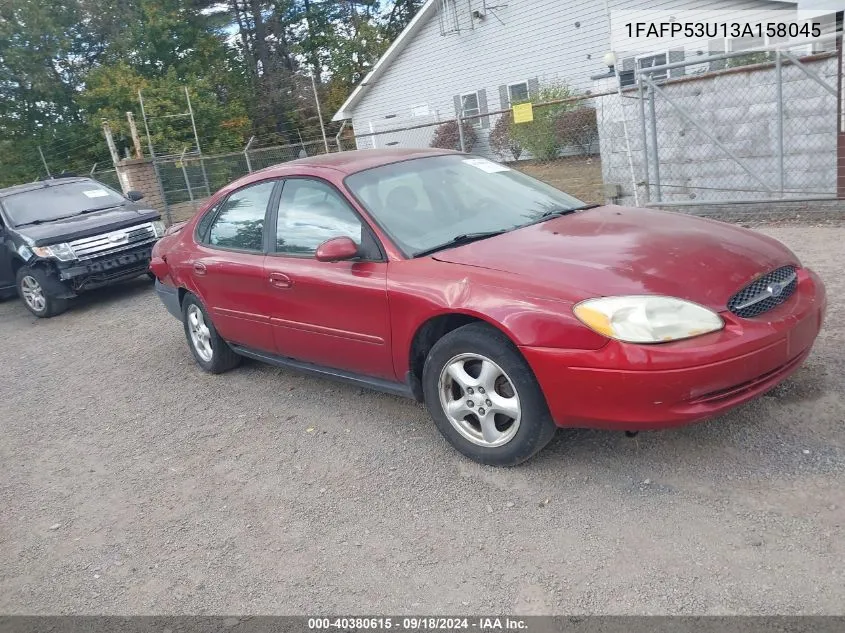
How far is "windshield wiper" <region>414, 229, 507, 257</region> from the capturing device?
387 centimetres

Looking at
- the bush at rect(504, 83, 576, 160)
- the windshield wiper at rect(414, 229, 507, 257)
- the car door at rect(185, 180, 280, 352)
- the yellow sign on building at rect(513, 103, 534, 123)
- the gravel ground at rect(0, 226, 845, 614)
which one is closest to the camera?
the gravel ground at rect(0, 226, 845, 614)

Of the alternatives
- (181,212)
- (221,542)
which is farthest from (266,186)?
(181,212)

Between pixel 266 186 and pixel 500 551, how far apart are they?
298 cm

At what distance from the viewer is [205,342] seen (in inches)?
227

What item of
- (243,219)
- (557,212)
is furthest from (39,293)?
(557,212)

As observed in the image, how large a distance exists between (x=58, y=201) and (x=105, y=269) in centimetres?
164

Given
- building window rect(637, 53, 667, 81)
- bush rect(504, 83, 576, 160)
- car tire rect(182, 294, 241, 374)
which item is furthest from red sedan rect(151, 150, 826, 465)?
building window rect(637, 53, 667, 81)

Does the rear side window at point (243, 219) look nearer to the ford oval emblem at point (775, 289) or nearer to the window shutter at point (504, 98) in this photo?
the ford oval emblem at point (775, 289)

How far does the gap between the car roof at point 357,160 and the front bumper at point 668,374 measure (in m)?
1.86

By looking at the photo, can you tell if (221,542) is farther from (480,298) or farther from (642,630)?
(642,630)

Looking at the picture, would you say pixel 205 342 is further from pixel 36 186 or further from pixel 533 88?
pixel 533 88

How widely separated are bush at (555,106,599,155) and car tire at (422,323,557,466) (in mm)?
12074

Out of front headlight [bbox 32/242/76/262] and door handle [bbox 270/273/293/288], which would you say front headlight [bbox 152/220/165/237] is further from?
door handle [bbox 270/273/293/288]

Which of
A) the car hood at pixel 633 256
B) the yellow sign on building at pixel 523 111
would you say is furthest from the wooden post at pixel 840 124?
the car hood at pixel 633 256
